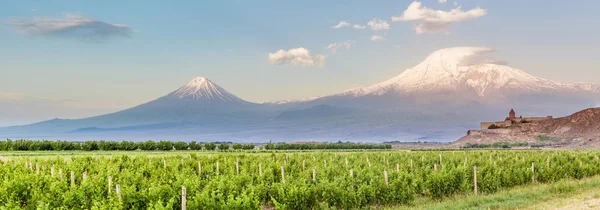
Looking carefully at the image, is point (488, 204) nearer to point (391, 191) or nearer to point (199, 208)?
point (391, 191)

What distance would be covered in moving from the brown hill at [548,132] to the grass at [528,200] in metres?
105

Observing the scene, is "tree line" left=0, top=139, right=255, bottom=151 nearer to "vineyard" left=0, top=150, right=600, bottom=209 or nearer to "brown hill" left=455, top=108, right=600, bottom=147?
"vineyard" left=0, top=150, right=600, bottom=209

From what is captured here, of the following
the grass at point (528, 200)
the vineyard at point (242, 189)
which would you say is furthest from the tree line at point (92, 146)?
the grass at point (528, 200)

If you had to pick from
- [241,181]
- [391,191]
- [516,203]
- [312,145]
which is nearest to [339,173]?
[391,191]

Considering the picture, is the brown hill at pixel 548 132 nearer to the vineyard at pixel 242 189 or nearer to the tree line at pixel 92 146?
the tree line at pixel 92 146

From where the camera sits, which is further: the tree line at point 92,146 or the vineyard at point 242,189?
the tree line at point 92,146

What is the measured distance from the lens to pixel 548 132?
455ft

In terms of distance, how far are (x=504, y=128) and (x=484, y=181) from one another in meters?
129

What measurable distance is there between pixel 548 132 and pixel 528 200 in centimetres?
12765

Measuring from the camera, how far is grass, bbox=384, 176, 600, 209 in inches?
842

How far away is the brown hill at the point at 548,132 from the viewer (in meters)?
129

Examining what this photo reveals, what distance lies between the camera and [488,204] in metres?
22.0

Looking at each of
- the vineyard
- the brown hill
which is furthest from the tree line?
the brown hill

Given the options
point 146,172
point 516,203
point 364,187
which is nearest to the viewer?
point 364,187
